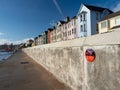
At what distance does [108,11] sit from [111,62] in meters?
38.5

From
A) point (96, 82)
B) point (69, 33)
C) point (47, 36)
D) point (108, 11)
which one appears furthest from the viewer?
point (47, 36)

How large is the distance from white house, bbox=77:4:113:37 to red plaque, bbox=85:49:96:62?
29.4 m

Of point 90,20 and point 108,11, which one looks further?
point 108,11

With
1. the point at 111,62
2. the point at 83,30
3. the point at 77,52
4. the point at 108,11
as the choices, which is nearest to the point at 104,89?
the point at 111,62

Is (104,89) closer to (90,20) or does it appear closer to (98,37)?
(98,37)

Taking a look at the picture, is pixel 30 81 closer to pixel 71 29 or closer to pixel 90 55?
pixel 90 55

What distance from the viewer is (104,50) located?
2.92 m

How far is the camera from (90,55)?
3383 millimetres

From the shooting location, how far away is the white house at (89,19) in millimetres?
32469

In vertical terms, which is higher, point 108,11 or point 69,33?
point 108,11

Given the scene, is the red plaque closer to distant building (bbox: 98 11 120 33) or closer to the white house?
distant building (bbox: 98 11 120 33)

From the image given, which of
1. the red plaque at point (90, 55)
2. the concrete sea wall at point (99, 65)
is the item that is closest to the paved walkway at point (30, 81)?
the concrete sea wall at point (99, 65)

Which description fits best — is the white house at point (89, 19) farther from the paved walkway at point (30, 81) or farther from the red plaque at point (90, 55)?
the red plaque at point (90, 55)

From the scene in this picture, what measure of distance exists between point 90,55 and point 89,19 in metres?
30.9
